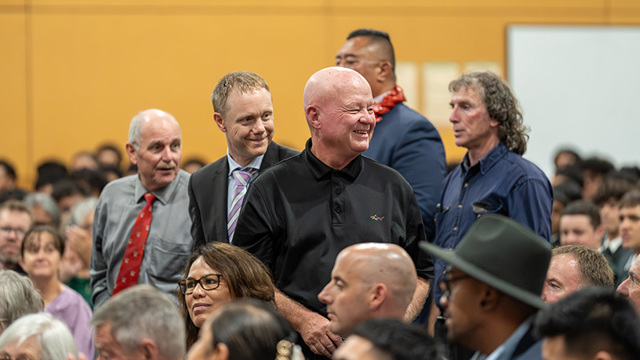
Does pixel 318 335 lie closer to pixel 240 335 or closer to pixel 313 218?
pixel 313 218

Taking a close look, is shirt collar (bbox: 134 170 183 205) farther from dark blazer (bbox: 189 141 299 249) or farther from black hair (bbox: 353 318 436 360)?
black hair (bbox: 353 318 436 360)

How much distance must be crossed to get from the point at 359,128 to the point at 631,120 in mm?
7087

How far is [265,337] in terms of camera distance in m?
2.21

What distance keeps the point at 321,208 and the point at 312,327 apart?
16.2 inches

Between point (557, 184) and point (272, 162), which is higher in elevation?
point (272, 162)

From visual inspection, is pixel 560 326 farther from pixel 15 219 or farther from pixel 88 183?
pixel 88 183

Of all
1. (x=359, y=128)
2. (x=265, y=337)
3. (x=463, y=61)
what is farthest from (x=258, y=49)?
(x=265, y=337)

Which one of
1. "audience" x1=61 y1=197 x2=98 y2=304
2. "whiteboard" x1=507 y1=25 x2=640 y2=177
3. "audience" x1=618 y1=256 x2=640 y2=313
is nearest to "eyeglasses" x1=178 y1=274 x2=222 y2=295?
"audience" x1=618 y1=256 x2=640 y2=313

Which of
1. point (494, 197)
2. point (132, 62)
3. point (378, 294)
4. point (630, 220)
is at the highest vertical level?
point (132, 62)

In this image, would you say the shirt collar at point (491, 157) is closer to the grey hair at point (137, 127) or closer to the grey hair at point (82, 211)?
the grey hair at point (137, 127)

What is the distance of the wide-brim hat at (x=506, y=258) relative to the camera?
2324mm

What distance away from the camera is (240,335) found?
7.17 ft

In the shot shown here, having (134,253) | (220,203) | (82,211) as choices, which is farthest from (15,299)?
(82,211)

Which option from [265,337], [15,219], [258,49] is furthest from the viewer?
[258,49]
